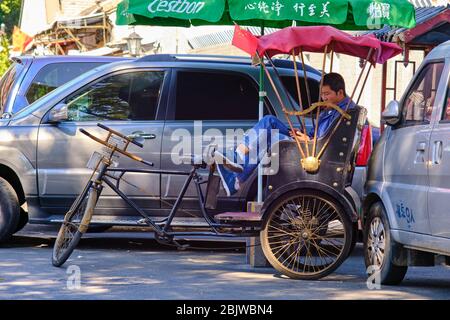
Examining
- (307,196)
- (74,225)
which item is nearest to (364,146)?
(307,196)

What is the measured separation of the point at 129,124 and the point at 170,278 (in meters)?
2.54

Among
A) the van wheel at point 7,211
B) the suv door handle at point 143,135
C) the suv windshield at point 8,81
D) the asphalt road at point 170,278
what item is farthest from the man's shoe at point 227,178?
the suv windshield at point 8,81

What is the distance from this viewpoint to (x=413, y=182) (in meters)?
8.53

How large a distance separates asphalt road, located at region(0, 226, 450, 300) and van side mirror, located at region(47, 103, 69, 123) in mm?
1405

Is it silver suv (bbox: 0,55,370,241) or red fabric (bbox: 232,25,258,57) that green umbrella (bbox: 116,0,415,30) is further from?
red fabric (bbox: 232,25,258,57)

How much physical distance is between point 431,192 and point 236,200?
3.25 meters

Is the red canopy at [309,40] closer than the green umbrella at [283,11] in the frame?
Yes

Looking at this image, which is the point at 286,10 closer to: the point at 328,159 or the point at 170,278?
the point at 328,159

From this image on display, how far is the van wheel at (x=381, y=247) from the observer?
888 centimetres

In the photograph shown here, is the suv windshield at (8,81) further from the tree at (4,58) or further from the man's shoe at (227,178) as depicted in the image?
the tree at (4,58)

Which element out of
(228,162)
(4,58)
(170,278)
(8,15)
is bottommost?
(170,278)

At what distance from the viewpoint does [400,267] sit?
893cm

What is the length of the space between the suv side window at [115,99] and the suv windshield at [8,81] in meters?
1.90

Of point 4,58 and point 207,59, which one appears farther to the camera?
point 4,58
